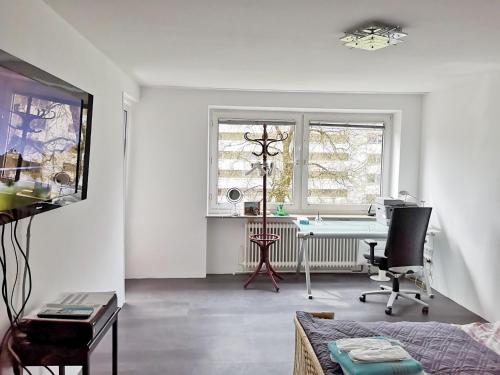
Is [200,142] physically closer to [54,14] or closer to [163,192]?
[163,192]

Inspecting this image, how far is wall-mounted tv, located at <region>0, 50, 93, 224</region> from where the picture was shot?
1732mm

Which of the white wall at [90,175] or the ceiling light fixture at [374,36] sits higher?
the ceiling light fixture at [374,36]

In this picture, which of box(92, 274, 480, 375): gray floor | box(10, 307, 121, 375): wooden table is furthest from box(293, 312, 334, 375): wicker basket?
box(10, 307, 121, 375): wooden table

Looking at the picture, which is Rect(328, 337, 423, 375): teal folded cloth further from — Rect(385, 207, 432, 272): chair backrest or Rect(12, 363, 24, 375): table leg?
Rect(385, 207, 432, 272): chair backrest

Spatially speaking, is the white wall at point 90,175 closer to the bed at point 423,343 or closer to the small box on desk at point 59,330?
the small box on desk at point 59,330

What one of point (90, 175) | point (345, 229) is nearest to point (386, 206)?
point (345, 229)

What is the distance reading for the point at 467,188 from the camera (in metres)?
4.20

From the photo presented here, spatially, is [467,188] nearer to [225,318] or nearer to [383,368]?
[225,318]

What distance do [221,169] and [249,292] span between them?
158cm

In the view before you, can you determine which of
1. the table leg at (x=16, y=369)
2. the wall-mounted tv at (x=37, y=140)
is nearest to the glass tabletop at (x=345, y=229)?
the wall-mounted tv at (x=37, y=140)

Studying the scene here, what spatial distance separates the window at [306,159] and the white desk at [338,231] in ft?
1.81

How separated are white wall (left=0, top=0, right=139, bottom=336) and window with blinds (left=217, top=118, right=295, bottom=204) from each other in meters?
1.37

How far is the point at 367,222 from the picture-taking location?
5.10 m

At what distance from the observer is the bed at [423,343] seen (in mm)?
1924
